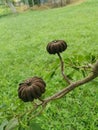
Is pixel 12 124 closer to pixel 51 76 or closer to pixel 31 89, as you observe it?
pixel 31 89

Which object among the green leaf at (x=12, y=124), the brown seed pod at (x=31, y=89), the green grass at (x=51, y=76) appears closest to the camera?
the brown seed pod at (x=31, y=89)

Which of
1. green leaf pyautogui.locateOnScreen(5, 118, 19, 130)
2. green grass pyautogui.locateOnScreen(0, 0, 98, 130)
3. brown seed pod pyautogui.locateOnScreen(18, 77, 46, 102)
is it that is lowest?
green grass pyautogui.locateOnScreen(0, 0, 98, 130)

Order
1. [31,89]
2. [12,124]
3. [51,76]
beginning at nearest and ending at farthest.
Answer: [31,89], [12,124], [51,76]

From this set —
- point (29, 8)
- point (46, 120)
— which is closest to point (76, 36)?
point (46, 120)

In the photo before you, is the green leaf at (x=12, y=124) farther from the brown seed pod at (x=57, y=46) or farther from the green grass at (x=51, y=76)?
the brown seed pod at (x=57, y=46)

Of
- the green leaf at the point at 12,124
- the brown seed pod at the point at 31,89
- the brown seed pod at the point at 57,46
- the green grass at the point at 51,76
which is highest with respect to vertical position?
the brown seed pod at the point at 31,89

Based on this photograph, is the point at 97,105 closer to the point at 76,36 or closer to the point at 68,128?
the point at 68,128

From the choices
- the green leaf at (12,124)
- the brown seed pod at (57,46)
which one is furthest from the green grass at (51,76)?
the brown seed pod at (57,46)

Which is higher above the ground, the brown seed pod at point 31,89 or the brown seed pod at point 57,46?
the brown seed pod at point 31,89

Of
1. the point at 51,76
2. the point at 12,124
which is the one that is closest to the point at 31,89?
the point at 12,124

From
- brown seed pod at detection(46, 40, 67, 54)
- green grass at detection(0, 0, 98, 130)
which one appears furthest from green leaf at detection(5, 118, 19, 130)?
brown seed pod at detection(46, 40, 67, 54)

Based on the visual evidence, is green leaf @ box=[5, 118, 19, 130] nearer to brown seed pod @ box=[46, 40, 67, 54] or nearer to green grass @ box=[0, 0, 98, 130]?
green grass @ box=[0, 0, 98, 130]
